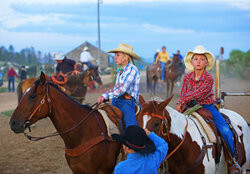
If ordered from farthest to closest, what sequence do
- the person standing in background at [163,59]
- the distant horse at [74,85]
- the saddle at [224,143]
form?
the person standing in background at [163,59] < the distant horse at [74,85] < the saddle at [224,143]

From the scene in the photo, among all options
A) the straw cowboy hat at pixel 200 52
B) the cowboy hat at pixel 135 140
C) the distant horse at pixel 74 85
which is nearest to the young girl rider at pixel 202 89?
the straw cowboy hat at pixel 200 52

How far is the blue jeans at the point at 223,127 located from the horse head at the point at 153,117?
109 centimetres

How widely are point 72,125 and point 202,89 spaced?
72.6 inches

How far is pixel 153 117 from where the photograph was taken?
2.78 m

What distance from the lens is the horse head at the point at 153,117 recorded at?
274 centimetres

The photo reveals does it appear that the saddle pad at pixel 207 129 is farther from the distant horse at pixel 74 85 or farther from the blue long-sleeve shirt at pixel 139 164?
the distant horse at pixel 74 85

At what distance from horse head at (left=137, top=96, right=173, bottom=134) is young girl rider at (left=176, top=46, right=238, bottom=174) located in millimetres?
936

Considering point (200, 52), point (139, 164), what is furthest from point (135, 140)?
point (200, 52)

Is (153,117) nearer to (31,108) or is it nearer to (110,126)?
(110,126)

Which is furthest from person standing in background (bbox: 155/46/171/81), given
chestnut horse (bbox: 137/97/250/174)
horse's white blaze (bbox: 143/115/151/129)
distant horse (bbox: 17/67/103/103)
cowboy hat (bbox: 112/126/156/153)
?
cowboy hat (bbox: 112/126/156/153)

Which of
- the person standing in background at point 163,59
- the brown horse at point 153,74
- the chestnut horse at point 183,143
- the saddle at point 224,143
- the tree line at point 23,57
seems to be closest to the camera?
the chestnut horse at point 183,143

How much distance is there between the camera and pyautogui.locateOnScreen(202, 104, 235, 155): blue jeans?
357cm

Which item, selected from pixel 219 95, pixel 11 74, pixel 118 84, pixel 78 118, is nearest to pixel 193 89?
pixel 118 84

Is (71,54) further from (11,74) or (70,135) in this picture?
(70,135)
